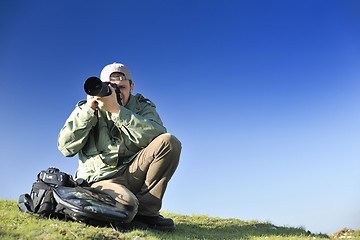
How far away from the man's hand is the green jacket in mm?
102

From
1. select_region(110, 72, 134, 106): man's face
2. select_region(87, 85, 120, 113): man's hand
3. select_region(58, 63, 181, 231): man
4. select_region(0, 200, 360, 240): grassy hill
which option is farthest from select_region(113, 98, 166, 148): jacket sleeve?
select_region(0, 200, 360, 240): grassy hill

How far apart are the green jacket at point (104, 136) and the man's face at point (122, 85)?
12cm

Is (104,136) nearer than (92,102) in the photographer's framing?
No

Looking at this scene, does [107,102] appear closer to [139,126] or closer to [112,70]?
[139,126]

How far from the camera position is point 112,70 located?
20.1ft

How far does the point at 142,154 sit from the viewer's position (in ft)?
20.1

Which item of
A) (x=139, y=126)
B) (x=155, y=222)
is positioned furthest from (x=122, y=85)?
(x=155, y=222)

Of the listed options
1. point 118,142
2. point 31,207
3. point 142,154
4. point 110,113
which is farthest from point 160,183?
point 31,207

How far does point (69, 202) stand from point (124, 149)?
1.18 metres

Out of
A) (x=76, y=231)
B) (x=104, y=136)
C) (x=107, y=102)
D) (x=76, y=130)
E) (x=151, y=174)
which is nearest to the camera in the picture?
(x=76, y=231)

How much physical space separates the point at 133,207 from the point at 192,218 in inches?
135

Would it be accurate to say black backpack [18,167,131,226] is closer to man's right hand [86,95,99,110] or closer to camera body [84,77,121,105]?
man's right hand [86,95,99,110]

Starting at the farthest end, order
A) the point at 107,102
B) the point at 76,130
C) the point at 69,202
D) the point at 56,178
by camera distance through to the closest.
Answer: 1. the point at 76,130
2. the point at 56,178
3. the point at 107,102
4. the point at 69,202

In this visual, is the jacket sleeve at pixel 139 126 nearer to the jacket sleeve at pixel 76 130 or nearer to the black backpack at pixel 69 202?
the jacket sleeve at pixel 76 130
